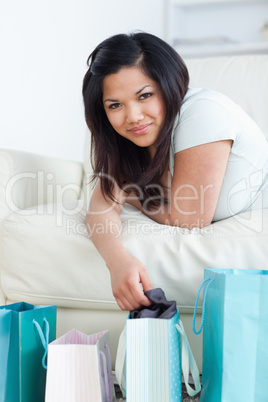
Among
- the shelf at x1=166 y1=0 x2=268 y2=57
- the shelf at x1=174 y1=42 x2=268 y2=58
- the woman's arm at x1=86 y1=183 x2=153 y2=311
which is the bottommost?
the woman's arm at x1=86 y1=183 x2=153 y2=311

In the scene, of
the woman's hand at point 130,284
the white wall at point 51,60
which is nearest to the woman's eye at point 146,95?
the woman's hand at point 130,284

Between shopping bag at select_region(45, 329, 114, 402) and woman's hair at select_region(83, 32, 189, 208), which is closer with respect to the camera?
shopping bag at select_region(45, 329, 114, 402)

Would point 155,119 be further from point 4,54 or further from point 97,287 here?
point 4,54

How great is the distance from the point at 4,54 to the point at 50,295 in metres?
1.23

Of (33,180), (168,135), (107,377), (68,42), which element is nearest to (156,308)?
(107,377)

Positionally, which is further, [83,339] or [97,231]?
[97,231]

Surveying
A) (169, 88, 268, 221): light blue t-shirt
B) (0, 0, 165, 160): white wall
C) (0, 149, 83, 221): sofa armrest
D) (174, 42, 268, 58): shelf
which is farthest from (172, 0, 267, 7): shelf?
(169, 88, 268, 221): light blue t-shirt

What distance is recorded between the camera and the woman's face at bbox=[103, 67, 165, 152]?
1091 mm

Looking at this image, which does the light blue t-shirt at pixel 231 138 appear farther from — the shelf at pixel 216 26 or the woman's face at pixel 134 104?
the shelf at pixel 216 26

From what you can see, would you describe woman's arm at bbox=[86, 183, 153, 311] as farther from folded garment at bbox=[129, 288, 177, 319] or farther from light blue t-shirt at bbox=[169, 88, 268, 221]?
light blue t-shirt at bbox=[169, 88, 268, 221]

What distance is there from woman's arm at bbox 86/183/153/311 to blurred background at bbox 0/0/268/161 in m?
0.95

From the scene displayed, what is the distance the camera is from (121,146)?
A: 1281 mm

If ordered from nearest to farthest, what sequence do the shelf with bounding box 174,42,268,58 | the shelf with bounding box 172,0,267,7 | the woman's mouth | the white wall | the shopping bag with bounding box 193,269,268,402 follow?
the shopping bag with bounding box 193,269,268,402
the woman's mouth
the white wall
the shelf with bounding box 174,42,268,58
the shelf with bounding box 172,0,267,7

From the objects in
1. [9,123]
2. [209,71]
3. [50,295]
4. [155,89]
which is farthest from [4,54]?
[50,295]
